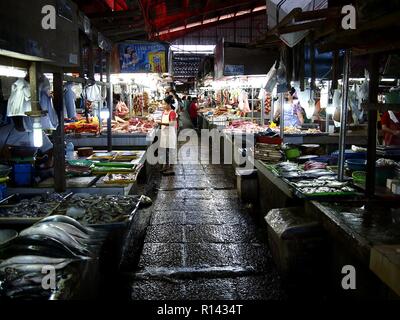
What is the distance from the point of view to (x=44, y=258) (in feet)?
12.4

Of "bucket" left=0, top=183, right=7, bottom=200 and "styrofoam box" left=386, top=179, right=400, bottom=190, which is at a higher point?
"styrofoam box" left=386, top=179, right=400, bottom=190

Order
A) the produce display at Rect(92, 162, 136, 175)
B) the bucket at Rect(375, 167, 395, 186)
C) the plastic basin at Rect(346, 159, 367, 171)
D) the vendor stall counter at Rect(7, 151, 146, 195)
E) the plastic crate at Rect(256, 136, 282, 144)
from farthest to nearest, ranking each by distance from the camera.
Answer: the plastic crate at Rect(256, 136, 282, 144) < the produce display at Rect(92, 162, 136, 175) < the vendor stall counter at Rect(7, 151, 146, 195) < the plastic basin at Rect(346, 159, 367, 171) < the bucket at Rect(375, 167, 395, 186)

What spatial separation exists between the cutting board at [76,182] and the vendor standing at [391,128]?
21.0 ft

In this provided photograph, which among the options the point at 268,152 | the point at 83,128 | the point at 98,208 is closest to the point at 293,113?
the point at 268,152

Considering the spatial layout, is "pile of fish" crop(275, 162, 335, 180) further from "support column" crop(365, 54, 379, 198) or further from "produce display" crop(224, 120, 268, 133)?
"produce display" crop(224, 120, 268, 133)

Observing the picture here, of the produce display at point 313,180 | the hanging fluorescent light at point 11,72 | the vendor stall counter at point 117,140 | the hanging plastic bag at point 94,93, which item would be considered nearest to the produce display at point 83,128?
the vendor stall counter at point 117,140

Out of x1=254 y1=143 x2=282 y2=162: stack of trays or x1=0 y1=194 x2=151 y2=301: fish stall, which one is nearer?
x1=0 y1=194 x2=151 y2=301: fish stall

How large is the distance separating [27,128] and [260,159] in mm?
4739

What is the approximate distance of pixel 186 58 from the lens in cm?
3747

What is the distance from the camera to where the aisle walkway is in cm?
523

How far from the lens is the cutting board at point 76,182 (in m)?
6.82

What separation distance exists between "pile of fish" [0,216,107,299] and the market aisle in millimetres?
1262

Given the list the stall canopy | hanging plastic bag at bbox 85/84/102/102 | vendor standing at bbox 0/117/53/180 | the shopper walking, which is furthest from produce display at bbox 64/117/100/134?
the shopper walking

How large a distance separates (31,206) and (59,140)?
1.17m
